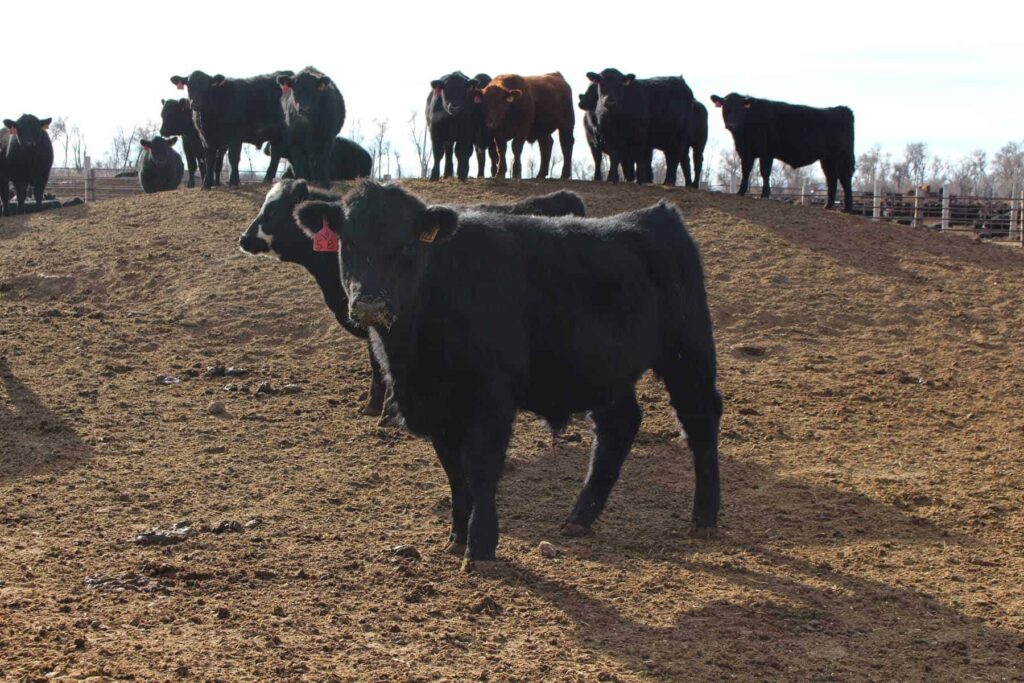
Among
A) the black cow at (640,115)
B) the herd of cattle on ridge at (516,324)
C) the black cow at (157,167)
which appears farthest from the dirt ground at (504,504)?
the black cow at (157,167)

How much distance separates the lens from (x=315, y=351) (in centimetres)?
1202

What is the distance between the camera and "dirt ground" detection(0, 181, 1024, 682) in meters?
4.89

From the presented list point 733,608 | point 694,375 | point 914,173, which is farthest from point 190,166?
point 914,173

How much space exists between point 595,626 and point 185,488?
11.0ft

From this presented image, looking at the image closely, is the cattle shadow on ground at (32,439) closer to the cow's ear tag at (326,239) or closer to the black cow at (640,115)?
the cow's ear tag at (326,239)

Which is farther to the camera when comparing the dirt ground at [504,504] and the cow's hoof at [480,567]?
the cow's hoof at [480,567]

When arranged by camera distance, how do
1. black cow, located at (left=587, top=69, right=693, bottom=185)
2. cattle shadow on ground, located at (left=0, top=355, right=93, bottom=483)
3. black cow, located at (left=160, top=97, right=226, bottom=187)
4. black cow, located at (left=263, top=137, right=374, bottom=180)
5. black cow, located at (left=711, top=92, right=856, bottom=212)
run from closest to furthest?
cattle shadow on ground, located at (left=0, top=355, right=93, bottom=483)
black cow, located at (left=587, top=69, right=693, bottom=185)
black cow, located at (left=711, top=92, right=856, bottom=212)
black cow, located at (left=263, top=137, right=374, bottom=180)
black cow, located at (left=160, top=97, right=226, bottom=187)

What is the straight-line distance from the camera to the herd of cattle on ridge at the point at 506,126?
19.3 meters

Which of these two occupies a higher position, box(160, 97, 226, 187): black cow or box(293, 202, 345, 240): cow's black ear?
box(160, 97, 226, 187): black cow

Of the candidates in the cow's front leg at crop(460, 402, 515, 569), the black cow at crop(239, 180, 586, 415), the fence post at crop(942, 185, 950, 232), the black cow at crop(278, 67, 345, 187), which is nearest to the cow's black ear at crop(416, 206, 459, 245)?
the cow's front leg at crop(460, 402, 515, 569)

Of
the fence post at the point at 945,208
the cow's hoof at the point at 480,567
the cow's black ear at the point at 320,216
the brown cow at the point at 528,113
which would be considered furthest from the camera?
the fence post at the point at 945,208

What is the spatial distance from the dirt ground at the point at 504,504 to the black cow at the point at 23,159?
290 inches

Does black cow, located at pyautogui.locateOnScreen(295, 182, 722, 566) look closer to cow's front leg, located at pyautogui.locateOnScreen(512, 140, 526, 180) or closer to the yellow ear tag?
the yellow ear tag

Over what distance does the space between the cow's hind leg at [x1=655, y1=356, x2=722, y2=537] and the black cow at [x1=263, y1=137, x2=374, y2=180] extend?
16542 mm
